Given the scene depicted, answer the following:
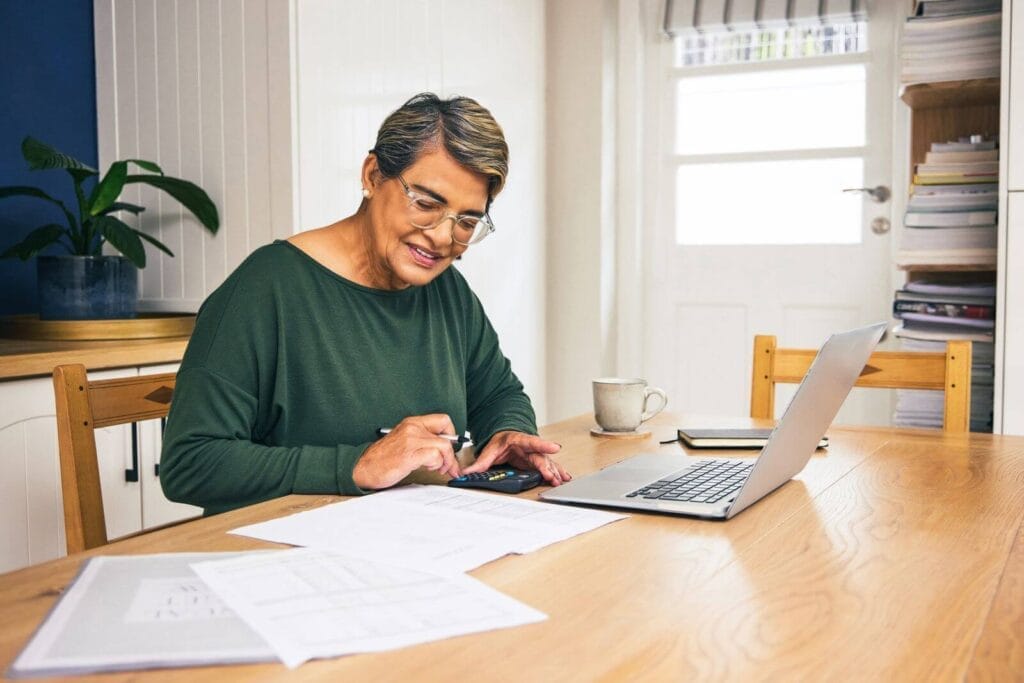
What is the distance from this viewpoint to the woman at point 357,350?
1133 millimetres

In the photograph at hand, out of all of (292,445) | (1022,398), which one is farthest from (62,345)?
(1022,398)

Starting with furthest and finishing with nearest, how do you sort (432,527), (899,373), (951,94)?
1. (951,94)
2. (899,373)
3. (432,527)

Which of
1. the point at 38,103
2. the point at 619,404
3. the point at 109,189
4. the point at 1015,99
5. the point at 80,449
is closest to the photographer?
the point at 80,449

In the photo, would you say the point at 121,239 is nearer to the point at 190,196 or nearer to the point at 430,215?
the point at 190,196

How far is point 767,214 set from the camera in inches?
139

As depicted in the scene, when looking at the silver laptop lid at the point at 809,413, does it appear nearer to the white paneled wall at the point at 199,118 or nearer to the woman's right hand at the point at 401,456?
the woman's right hand at the point at 401,456

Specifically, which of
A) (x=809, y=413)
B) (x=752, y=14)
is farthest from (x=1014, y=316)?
(x=809, y=413)

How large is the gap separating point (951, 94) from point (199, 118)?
81.5 inches

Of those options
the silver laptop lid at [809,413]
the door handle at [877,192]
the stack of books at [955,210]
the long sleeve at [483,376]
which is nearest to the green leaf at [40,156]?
the long sleeve at [483,376]

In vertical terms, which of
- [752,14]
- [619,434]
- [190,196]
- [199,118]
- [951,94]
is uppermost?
[752,14]

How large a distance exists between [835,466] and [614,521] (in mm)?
469

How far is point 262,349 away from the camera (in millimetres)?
1292

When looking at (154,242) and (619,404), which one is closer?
(619,404)

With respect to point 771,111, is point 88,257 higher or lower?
lower
